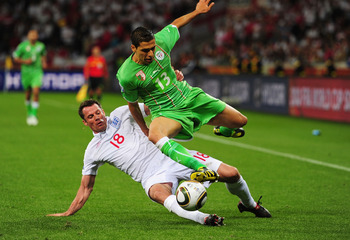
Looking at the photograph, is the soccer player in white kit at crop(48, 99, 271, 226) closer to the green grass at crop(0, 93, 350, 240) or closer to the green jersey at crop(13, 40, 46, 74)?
the green grass at crop(0, 93, 350, 240)

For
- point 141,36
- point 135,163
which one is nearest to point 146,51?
point 141,36

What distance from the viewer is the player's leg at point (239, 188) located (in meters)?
5.73

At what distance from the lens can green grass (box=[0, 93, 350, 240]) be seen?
551 cm

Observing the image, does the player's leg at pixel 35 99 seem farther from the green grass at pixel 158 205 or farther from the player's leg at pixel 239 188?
the player's leg at pixel 239 188

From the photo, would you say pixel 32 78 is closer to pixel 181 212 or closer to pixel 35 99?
pixel 35 99

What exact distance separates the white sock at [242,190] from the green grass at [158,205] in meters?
0.15

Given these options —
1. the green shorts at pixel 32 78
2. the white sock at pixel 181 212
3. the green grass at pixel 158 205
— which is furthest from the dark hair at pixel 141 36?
the green shorts at pixel 32 78

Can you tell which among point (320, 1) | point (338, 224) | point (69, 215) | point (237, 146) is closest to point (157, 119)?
point (69, 215)

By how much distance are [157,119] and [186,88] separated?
53cm

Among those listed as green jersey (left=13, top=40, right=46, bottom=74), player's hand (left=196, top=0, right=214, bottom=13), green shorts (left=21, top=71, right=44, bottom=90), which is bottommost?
green shorts (left=21, top=71, right=44, bottom=90)

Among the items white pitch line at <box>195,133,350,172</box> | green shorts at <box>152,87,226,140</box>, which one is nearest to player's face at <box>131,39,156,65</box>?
green shorts at <box>152,87,226,140</box>

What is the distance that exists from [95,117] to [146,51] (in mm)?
813

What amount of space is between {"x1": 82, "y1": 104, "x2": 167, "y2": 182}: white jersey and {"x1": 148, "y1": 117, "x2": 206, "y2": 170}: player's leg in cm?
23

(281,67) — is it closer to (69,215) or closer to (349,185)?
(349,185)
